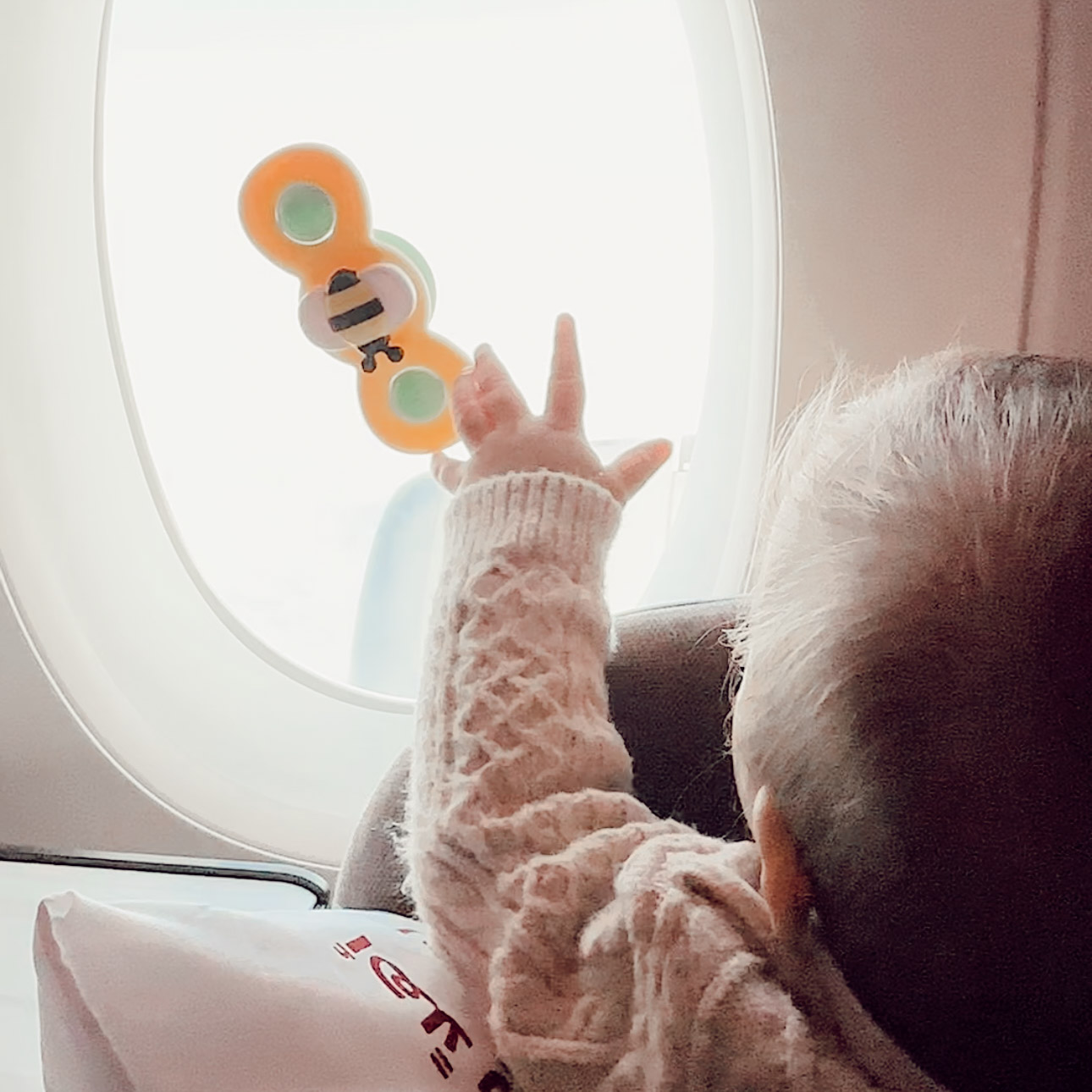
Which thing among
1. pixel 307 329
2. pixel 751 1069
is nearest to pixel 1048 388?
pixel 751 1069

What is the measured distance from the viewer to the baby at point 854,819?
33cm

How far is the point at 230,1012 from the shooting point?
0.40 metres

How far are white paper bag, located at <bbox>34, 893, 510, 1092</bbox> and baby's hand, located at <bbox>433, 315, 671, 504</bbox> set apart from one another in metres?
0.25

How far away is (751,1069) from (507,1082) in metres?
0.10

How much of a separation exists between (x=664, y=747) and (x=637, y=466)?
0.15 m

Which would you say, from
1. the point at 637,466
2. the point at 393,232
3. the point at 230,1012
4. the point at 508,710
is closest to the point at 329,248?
the point at 393,232

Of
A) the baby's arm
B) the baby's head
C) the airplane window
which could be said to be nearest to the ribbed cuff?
the baby's arm

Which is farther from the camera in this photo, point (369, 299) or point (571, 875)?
point (369, 299)

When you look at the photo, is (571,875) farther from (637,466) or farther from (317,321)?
(317,321)

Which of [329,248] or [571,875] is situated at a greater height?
[329,248]

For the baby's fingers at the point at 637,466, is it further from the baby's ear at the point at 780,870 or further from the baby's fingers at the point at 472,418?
the baby's ear at the point at 780,870

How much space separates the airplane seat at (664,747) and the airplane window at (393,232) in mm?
271

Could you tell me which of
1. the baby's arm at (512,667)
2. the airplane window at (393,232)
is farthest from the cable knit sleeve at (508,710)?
the airplane window at (393,232)

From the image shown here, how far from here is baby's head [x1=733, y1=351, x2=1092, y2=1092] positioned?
1.08ft
